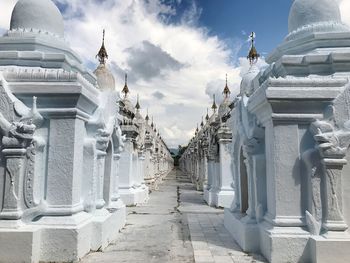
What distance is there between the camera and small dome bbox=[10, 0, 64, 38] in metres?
7.59

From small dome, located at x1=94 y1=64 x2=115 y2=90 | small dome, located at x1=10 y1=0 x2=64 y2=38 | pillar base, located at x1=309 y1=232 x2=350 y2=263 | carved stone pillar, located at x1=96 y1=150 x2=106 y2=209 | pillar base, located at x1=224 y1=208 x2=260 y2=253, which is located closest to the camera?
pillar base, located at x1=309 y1=232 x2=350 y2=263

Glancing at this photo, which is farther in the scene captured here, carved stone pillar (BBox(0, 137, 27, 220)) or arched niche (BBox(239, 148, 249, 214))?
arched niche (BBox(239, 148, 249, 214))

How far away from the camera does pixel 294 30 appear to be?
7.71 meters

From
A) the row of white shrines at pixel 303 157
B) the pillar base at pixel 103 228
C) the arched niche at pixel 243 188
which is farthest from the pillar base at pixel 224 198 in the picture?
the row of white shrines at pixel 303 157

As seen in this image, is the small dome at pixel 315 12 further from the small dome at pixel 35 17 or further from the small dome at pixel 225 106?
the small dome at pixel 225 106

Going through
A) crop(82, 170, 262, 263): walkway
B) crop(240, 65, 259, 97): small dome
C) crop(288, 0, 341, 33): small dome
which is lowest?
crop(82, 170, 262, 263): walkway

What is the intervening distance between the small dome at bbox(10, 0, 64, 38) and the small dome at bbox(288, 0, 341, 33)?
553cm

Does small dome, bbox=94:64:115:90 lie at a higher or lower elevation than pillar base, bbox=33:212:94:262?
higher

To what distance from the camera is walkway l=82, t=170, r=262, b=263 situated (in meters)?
6.09

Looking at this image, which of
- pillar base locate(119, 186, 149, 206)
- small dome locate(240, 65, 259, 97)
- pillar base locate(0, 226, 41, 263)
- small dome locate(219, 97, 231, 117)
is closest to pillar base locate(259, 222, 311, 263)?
small dome locate(240, 65, 259, 97)

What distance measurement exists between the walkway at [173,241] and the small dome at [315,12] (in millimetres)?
5172

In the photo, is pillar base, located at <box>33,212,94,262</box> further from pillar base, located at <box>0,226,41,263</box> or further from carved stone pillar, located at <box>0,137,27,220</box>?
carved stone pillar, located at <box>0,137,27,220</box>

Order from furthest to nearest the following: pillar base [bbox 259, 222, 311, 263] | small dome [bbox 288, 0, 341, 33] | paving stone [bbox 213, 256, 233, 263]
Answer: small dome [bbox 288, 0, 341, 33], paving stone [bbox 213, 256, 233, 263], pillar base [bbox 259, 222, 311, 263]

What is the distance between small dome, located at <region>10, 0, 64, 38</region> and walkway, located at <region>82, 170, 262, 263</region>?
5025mm
